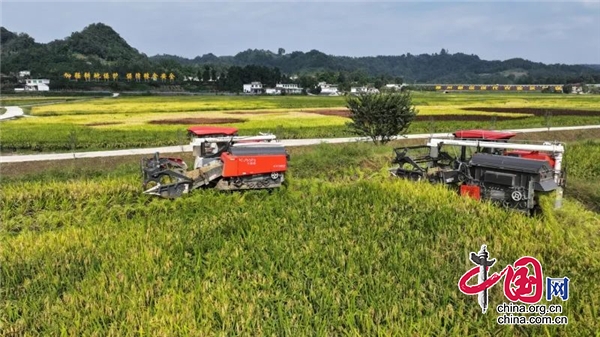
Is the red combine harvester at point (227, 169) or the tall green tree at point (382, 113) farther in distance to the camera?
the tall green tree at point (382, 113)

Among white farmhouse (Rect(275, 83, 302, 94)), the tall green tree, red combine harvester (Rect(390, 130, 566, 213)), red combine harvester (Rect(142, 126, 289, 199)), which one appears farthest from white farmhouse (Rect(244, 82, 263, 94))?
red combine harvester (Rect(390, 130, 566, 213))

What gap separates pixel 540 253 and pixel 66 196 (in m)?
11.8

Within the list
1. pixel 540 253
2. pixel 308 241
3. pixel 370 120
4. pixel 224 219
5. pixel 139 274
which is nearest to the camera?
pixel 139 274

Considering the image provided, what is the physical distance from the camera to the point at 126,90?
10762cm

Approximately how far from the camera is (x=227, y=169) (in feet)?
36.0

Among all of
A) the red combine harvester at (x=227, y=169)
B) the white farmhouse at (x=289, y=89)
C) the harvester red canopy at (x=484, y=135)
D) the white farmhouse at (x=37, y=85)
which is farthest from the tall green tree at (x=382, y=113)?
the white farmhouse at (x=37, y=85)

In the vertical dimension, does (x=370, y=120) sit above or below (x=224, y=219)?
above

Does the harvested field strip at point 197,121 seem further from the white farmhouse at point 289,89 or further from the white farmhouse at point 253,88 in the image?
the white farmhouse at point 253,88

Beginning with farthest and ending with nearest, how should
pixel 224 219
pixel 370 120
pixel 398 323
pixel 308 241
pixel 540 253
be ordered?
pixel 370 120, pixel 224 219, pixel 308 241, pixel 540 253, pixel 398 323

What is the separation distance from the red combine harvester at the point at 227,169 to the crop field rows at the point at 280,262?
43 cm

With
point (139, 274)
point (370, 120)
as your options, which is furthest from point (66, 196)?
point (370, 120)

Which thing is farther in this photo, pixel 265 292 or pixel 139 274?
pixel 139 274

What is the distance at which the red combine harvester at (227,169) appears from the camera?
11109 millimetres

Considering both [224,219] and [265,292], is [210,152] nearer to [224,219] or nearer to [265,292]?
[224,219]
